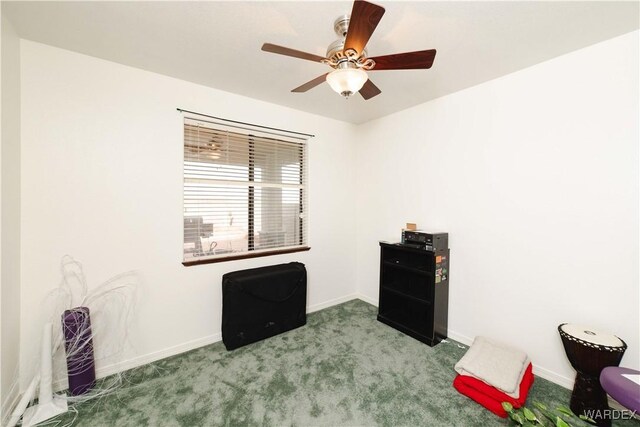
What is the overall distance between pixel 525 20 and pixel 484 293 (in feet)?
6.84

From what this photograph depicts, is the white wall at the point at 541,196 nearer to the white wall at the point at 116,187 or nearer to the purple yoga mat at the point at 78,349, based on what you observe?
the white wall at the point at 116,187

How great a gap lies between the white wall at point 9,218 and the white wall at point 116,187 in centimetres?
6

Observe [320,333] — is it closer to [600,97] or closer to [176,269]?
[176,269]

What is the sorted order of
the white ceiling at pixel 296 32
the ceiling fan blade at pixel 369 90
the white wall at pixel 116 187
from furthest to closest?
the white wall at pixel 116 187 < the ceiling fan blade at pixel 369 90 < the white ceiling at pixel 296 32

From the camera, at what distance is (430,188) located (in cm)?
280

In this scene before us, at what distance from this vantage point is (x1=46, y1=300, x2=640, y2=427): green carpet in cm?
163

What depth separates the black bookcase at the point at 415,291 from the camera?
2471 mm

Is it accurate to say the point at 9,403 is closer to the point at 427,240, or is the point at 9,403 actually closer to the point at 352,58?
the point at 352,58

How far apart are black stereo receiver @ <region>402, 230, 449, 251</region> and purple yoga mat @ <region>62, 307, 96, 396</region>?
2.75m

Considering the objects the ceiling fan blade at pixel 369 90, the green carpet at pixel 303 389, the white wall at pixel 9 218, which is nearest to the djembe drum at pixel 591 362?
the green carpet at pixel 303 389

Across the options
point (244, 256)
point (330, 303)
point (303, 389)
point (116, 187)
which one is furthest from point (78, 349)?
point (330, 303)

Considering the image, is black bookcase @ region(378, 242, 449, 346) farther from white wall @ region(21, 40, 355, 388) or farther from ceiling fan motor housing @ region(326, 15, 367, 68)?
ceiling fan motor housing @ region(326, 15, 367, 68)

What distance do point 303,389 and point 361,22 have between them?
7.52 feet

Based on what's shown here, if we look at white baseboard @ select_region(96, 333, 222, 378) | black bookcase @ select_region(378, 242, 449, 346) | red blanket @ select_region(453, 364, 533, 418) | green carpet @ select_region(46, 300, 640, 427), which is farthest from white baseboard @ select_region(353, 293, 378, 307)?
white baseboard @ select_region(96, 333, 222, 378)
